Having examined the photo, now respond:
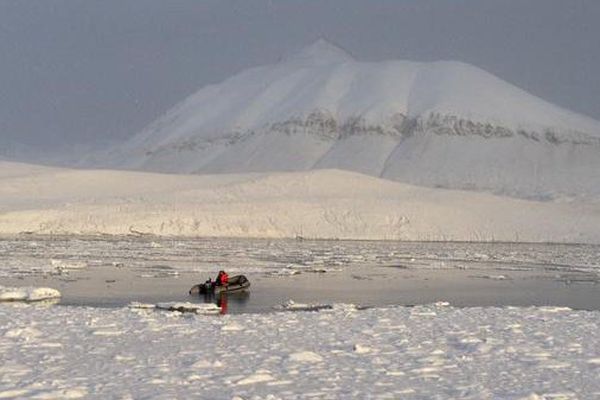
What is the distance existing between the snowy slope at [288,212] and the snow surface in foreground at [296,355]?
4514 cm

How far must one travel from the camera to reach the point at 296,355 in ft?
36.1

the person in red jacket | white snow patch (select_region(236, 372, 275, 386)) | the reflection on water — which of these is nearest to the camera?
white snow patch (select_region(236, 372, 275, 386))

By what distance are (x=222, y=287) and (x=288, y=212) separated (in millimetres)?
42080

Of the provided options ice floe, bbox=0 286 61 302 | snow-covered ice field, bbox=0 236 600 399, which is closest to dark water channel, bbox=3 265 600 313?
ice floe, bbox=0 286 61 302

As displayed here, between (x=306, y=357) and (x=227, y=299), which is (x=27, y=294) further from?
(x=306, y=357)

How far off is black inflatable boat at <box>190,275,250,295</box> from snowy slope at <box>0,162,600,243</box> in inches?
1453

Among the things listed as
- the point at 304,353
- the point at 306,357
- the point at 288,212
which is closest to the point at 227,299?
the point at 304,353

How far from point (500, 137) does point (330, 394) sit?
13511cm

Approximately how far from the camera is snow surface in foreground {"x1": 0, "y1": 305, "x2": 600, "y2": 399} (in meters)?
9.14

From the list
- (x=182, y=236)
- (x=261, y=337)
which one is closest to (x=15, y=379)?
(x=261, y=337)

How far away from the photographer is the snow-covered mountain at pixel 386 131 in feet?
433

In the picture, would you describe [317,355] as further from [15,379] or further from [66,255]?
[66,255]

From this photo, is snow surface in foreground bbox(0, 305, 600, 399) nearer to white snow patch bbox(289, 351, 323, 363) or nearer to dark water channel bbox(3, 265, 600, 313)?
white snow patch bbox(289, 351, 323, 363)

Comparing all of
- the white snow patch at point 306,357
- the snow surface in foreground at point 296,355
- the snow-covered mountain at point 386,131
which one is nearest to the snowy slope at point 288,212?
the snow surface in foreground at point 296,355
